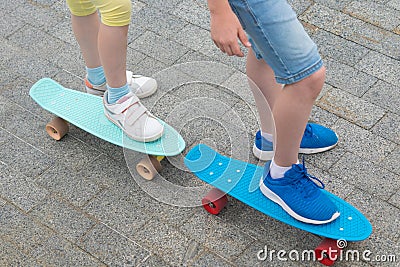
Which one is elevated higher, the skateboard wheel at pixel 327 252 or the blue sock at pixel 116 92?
the blue sock at pixel 116 92

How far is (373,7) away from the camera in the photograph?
449 cm

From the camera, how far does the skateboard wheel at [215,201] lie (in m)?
3.19

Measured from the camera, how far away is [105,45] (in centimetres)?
338

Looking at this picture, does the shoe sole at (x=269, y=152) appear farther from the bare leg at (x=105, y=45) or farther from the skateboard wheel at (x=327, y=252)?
the bare leg at (x=105, y=45)

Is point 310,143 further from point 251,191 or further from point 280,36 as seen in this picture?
point 280,36

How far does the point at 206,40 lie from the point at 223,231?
1.59 m

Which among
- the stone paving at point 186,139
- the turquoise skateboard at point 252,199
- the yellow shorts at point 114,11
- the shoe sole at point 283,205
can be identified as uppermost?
the yellow shorts at point 114,11

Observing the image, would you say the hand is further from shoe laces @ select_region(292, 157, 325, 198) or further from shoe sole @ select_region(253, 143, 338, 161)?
shoe sole @ select_region(253, 143, 338, 161)

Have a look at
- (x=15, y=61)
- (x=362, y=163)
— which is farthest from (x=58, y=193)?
(x=362, y=163)

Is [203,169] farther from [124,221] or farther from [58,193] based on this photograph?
[58,193]

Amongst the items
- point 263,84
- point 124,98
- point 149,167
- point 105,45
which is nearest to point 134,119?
point 124,98

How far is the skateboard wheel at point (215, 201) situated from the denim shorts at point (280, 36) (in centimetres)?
72

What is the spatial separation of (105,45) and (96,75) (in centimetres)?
48

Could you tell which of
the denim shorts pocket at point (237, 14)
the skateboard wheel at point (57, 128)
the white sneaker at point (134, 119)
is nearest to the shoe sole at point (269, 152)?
the white sneaker at point (134, 119)
